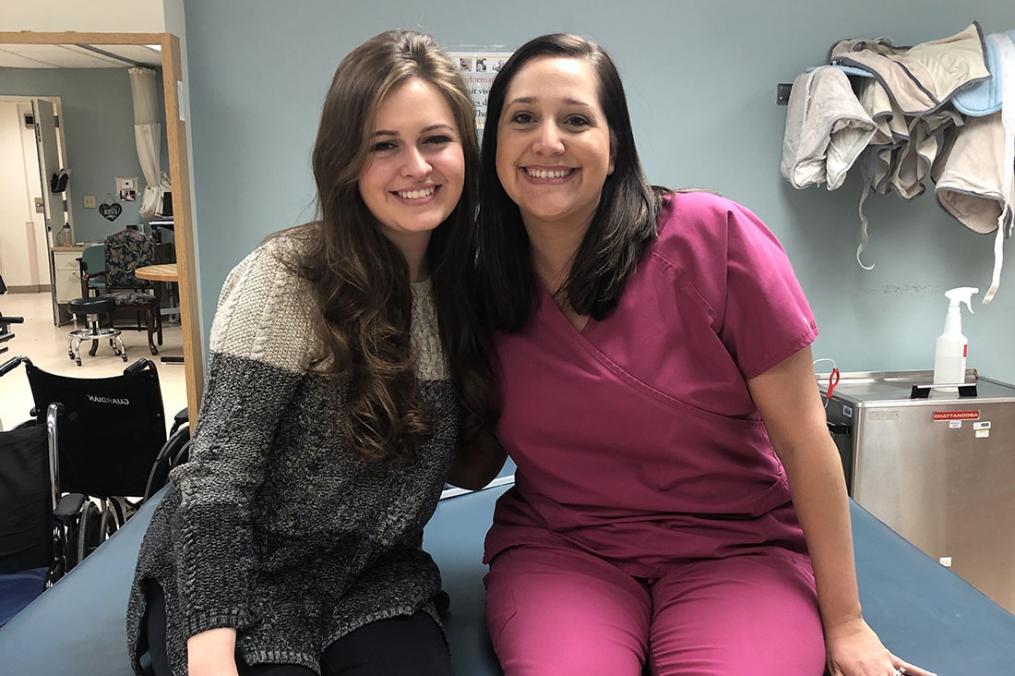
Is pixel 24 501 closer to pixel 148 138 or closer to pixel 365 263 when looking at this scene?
pixel 365 263

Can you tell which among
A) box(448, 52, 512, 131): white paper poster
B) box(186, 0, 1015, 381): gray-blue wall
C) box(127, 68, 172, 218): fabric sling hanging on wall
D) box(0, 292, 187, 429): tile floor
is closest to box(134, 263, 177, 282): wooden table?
box(0, 292, 187, 429): tile floor

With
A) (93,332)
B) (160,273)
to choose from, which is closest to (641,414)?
(160,273)

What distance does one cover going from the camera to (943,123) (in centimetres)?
245

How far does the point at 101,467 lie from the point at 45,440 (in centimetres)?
56

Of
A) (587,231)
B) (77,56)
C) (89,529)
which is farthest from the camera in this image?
(77,56)

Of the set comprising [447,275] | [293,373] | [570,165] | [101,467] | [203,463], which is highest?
[570,165]

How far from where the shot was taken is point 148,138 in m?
7.13

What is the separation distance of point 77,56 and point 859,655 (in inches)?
304

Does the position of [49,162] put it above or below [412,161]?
above

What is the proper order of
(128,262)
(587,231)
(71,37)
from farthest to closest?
(128,262)
(71,37)
(587,231)

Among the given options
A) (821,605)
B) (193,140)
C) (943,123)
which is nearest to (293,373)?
(821,605)

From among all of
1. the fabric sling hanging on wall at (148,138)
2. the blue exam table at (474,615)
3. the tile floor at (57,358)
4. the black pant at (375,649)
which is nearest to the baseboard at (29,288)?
the tile floor at (57,358)

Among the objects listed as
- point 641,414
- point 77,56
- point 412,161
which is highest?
point 77,56

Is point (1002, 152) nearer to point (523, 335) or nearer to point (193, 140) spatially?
point (523, 335)
